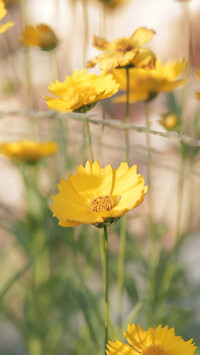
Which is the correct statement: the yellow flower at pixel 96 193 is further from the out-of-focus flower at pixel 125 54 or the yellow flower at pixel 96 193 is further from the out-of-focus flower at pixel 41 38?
the out-of-focus flower at pixel 41 38

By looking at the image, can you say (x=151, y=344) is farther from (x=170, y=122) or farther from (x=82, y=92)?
(x=170, y=122)

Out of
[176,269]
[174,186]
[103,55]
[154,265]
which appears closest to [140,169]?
[174,186]

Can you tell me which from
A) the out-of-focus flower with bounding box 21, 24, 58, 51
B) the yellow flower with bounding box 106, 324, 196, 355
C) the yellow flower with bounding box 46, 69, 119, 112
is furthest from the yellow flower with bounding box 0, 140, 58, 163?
the yellow flower with bounding box 106, 324, 196, 355

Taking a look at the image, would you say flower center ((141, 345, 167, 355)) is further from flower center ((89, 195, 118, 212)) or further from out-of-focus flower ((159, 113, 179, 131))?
out-of-focus flower ((159, 113, 179, 131))

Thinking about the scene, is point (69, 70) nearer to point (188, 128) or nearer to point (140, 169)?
point (140, 169)

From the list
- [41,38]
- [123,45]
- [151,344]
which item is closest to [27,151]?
[41,38]

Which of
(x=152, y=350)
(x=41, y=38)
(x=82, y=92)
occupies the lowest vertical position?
(x=152, y=350)

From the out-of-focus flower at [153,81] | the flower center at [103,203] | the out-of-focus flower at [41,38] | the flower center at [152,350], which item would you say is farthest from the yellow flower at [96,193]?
the out-of-focus flower at [41,38]
